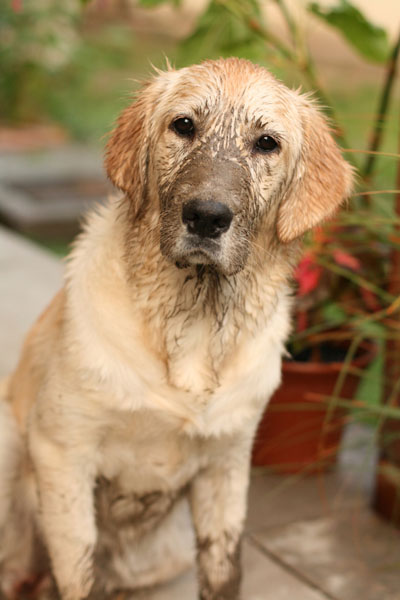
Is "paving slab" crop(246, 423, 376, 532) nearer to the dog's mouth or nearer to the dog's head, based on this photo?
the dog's head

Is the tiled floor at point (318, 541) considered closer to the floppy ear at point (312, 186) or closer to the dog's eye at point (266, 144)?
the floppy ear at point (312, 186)

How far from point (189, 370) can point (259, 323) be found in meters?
0.24

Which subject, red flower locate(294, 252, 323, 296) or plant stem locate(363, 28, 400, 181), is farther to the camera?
plant stem locate(363, 28, 400, 181)

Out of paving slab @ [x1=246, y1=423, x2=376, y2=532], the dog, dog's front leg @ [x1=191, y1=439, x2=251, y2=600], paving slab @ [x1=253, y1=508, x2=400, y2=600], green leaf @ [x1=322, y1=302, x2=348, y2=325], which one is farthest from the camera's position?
green leaf @ [x1=322, y1=302, x2=348, y2=325]

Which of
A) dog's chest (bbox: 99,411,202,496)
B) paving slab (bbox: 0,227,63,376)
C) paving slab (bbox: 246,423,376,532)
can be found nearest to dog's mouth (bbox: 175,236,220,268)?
dog's chest (bbox: 99,411,202,496)

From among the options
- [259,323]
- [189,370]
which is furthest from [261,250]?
[189,370]

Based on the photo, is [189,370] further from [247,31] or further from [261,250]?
[247,31]

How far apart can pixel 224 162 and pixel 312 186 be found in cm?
32

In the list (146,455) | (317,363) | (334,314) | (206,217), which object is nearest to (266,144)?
(206,217)

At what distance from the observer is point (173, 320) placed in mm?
2188

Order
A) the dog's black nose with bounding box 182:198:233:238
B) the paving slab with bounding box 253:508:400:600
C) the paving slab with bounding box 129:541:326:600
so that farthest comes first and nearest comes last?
the paving slab with bounding box 253:508:400:600, the paving slab with bounding box 129:541:326:600, the dog's black nose with bounding box 182:198:233:238

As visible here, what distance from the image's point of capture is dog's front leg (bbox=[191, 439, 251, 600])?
92.3 inches

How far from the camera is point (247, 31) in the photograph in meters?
3.50

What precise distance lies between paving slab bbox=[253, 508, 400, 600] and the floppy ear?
51.3 inches
